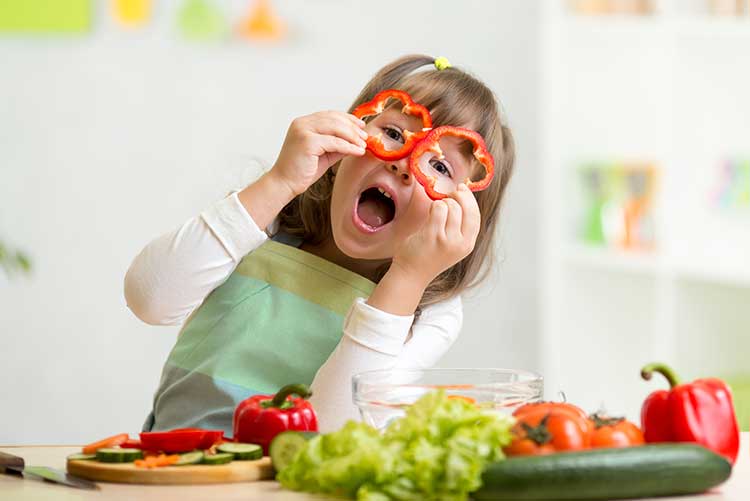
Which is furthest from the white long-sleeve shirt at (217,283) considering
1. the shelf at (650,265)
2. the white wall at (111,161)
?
the shelf at (650,265)

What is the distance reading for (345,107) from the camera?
12.6ft

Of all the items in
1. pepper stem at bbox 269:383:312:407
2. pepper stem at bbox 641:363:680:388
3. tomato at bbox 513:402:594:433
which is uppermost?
pepper stem at bbox 641:363:680:388

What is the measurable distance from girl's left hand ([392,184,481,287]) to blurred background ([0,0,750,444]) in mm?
2210

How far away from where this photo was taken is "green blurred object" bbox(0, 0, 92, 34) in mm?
3537

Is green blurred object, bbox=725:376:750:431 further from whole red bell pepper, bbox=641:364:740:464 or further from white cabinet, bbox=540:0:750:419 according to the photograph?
whole red bell pepper, bbox=641:364:740:464

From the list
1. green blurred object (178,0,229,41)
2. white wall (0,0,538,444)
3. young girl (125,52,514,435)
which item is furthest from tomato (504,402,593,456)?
green blurred object (178,0,229,41)

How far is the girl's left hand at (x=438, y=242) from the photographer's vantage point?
1.53 m

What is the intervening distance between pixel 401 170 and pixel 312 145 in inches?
6.0

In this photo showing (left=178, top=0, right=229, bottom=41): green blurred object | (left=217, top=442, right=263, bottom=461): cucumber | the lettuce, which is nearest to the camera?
the lettuce

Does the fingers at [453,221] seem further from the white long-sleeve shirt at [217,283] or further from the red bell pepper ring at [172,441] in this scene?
the red bell pepper ring at [172,441]

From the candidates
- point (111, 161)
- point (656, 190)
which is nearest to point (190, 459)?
point (111, 161)

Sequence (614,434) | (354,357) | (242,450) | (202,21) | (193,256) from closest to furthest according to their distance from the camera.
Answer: (614,434) → (242,450) → (354,357) → (193,256) → (202,21)

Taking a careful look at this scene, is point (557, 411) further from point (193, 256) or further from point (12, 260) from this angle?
point (12, 260)

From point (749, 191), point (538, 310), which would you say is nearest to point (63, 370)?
point (538, 310)
